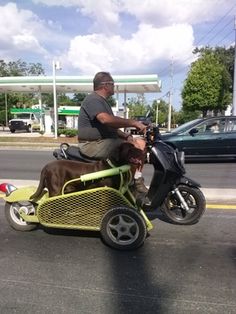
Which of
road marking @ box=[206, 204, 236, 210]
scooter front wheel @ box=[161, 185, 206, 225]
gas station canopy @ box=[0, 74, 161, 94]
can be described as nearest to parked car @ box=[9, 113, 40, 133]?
gas station canopy @ box=[0, 74, 161, 94]

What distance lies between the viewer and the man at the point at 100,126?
16.6ft

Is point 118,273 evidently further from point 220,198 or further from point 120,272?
point 220,198

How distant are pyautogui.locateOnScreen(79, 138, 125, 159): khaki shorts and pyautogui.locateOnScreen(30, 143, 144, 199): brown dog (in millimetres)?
63

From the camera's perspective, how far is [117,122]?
16.2 feet

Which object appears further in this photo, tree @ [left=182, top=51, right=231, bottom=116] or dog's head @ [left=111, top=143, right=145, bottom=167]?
tree @ [left=182, top=51, right=231, bottom=116]

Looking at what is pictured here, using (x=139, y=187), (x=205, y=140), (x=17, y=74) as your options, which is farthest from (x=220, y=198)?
(x=17, y=74)

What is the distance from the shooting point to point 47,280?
13.0 feet

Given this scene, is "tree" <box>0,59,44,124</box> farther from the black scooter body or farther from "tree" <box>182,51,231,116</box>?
the black scooter body

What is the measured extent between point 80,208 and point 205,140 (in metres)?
8.87

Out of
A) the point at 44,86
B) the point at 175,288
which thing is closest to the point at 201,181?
the point at 175,288

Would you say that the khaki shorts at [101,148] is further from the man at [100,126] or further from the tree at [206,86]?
the tree at [206,86]

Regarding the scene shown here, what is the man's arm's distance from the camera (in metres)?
4.92

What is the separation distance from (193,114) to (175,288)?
5836 centimetres

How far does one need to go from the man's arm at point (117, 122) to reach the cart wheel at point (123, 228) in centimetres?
89
